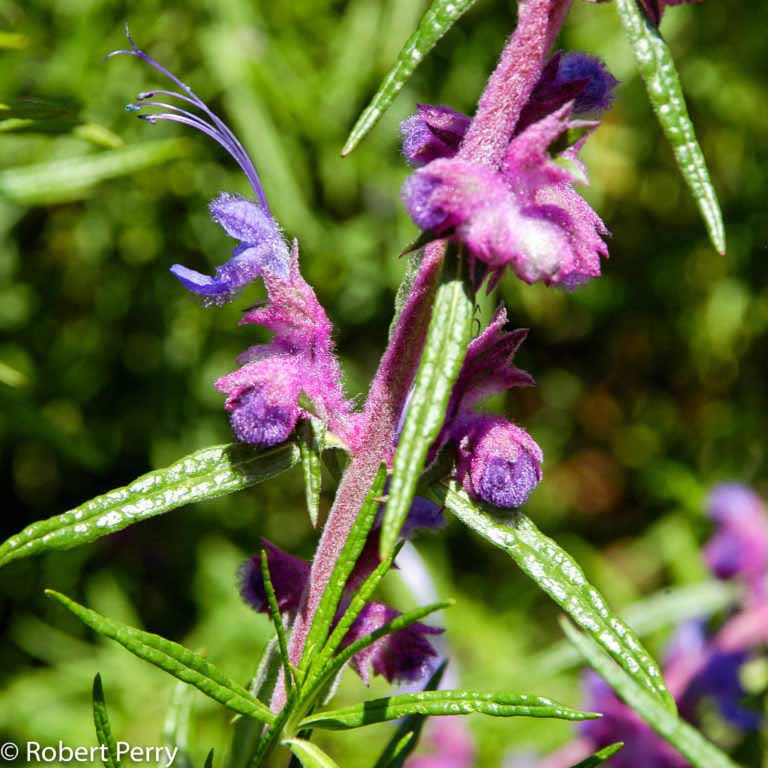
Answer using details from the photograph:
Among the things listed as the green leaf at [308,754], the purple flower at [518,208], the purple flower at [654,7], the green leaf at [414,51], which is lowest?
the green leaf at [308,754]

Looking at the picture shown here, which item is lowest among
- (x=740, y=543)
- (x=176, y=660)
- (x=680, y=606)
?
(x=680, y=606)

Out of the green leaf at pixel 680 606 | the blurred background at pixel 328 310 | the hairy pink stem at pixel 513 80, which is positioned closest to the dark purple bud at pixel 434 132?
the hairy pink stem at pixel 513 80

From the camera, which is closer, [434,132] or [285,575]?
[434,132]

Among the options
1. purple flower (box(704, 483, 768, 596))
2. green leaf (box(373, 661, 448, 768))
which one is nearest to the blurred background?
purple flower (box(704, 483, 768, 596))

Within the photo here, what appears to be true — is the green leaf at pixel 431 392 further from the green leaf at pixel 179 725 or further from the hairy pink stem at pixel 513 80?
the green leaf at pixel 179 725

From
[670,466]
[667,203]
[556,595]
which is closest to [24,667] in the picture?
[670,466]

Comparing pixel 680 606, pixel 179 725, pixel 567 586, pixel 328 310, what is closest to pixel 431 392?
pixel 567 586

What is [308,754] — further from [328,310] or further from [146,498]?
[328,310]
